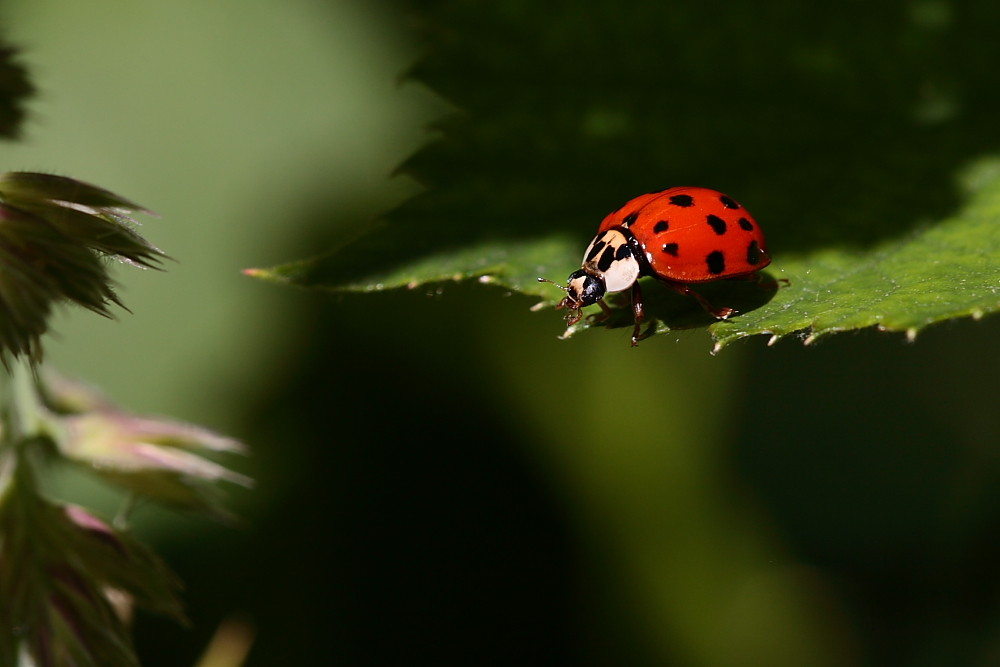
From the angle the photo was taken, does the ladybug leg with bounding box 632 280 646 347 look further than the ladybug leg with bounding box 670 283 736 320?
Yes

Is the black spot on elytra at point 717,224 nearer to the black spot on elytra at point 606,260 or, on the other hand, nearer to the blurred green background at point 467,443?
the black spot on elytra at point 606,260

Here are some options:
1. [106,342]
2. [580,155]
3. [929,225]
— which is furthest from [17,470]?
[106,342]

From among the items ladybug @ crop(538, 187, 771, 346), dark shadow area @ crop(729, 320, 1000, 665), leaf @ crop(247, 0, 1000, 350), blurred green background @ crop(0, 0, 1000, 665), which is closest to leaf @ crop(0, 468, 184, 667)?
leaf @ crop(247, 0, 1000, 350)

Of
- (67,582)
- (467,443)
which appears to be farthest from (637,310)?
(467,443)

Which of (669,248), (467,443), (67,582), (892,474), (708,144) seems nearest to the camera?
(67,582)

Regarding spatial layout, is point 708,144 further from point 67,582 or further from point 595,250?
point 67,582

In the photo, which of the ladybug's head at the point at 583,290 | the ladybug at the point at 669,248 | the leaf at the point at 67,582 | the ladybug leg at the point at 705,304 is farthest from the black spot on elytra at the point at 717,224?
the leaf at the point at 67,582

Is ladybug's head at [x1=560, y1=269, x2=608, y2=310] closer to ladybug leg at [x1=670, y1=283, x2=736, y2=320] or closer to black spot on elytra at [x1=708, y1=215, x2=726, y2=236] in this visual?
ladybug leg at [x1=670, y1=283, x2=736, y2=320]
